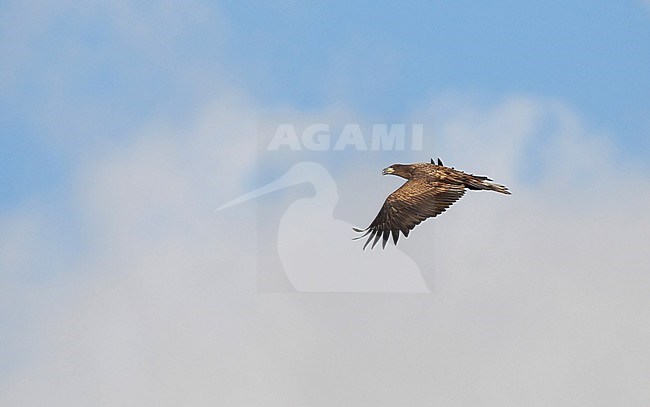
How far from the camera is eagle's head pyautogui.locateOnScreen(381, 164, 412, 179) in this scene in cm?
1146

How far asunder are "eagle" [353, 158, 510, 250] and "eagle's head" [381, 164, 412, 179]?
0.44 ft

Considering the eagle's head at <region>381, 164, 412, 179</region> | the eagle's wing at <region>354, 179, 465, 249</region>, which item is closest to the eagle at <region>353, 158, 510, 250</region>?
the eagle's wing at <region>354, 179, 465, 249</region>

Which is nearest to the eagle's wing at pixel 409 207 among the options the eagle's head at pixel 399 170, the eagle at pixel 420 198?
the eagle at pixel 420 198

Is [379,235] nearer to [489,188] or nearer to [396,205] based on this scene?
[396,205]

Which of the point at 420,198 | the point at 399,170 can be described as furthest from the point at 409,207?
the point at 399,170

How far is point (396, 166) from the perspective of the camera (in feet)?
37.9

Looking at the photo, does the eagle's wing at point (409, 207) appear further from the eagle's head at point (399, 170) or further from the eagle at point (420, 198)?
the eagle's head at point (399, 170)

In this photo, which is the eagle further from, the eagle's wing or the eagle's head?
the eagle's head

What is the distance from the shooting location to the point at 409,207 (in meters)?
11.0

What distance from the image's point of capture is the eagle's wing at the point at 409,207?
11.0 metres

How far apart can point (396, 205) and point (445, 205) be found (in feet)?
1.47

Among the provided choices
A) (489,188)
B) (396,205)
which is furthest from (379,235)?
(489,188)

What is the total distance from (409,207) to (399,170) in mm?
622

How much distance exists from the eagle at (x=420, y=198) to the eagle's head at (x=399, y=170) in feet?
0.44
